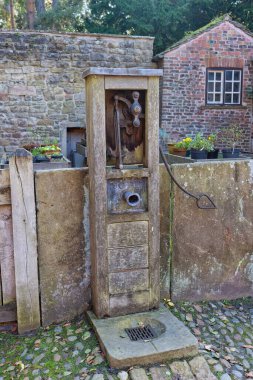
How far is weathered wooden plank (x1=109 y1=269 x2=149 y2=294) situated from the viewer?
144 inches

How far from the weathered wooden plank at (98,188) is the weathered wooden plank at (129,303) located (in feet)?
0.23

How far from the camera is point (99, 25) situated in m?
17.8

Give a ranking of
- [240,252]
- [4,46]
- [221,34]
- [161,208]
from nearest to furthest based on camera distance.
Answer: [161,208] < [240,252] < [4,46] < [221,34]

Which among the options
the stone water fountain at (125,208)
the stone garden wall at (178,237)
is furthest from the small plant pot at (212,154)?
the stone water fountain at (125,208)

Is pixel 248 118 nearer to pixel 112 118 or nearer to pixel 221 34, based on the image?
pixel 221 34

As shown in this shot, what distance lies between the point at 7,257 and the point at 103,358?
1.28 m

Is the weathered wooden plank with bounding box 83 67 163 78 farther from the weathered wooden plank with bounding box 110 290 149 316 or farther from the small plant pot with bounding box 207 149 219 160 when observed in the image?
the small plant pot with bounding box 207 149 219 160

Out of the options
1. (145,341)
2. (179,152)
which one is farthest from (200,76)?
(145,341)

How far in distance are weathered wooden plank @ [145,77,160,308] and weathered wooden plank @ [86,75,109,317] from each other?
44 centimetres

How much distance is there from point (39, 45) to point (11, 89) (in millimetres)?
1424

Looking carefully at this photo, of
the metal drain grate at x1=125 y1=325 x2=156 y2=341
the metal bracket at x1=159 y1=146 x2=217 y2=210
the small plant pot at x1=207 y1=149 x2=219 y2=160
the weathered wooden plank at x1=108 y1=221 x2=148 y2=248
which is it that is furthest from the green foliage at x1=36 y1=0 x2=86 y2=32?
the metal drain grate at x1=125 y1=325 x2=156 y2=341

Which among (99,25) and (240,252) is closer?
(240,252)

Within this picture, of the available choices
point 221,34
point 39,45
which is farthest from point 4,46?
point 221,34

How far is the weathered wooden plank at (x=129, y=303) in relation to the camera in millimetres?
3689
